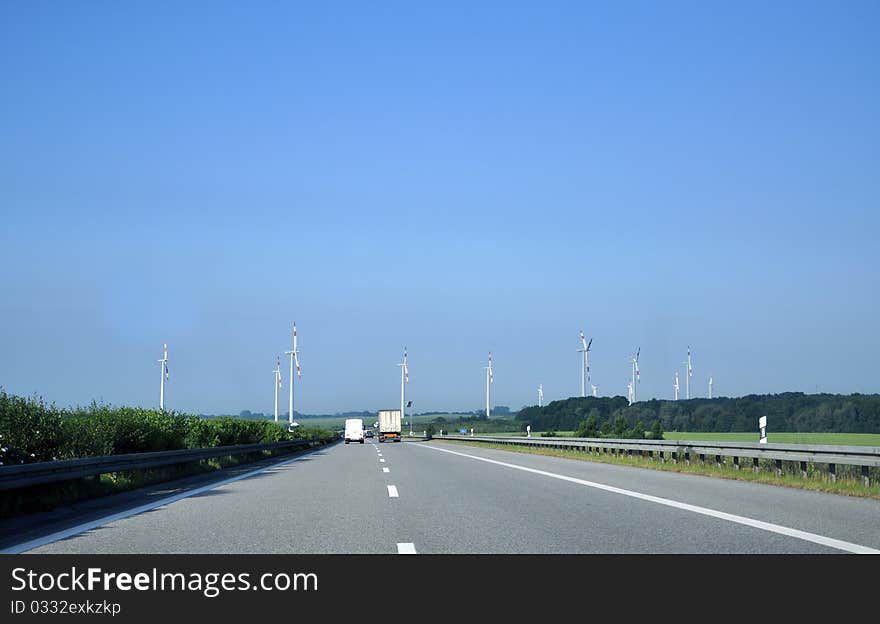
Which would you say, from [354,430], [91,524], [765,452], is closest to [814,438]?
[765,452]

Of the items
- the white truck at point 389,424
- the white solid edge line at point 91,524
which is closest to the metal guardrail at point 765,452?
the white solid edge line at point 91,524

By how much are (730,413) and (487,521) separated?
303ft

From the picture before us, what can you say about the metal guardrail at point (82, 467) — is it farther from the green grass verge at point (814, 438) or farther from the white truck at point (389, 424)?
the white truck at point (389, 424)

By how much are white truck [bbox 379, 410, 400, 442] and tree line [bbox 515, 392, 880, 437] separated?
57.7 ft

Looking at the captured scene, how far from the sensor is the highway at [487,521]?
8750 millimetres

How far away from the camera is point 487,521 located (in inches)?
432

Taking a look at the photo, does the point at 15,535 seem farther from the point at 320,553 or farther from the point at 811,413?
the point at 811,413

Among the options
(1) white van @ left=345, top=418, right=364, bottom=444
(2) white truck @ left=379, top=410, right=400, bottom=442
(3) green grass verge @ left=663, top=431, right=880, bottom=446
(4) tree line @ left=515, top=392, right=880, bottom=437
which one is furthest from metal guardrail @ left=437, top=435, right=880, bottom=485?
(2) white truck @ left=379, top=410, right=400, bottom=442

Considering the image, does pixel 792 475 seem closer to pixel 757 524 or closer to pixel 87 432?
pixel 757 524

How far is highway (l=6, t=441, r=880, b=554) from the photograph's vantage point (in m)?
8.75

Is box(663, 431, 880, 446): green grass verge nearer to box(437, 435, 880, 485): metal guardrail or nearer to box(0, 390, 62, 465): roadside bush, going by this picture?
box(437, 435, 880, 485): metal guardrail

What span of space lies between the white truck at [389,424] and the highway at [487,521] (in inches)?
2568
